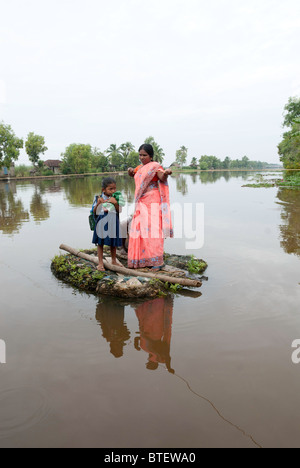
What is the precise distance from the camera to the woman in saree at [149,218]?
467 cm

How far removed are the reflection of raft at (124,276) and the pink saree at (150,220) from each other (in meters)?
0.32

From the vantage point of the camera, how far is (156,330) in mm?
3293

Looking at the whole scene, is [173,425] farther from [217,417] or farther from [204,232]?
[204,232]

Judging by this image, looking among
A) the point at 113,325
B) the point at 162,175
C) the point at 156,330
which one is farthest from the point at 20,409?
the point at 162,175

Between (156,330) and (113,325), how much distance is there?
498mm

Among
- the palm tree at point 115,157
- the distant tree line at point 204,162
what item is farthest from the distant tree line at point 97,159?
the distant tree line at point 204,162

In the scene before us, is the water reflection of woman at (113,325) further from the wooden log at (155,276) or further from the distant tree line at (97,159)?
the distant tree line at (97,159)

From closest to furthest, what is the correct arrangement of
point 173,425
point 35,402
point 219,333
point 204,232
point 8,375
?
point 173,425 < point 35,402 < point 8,375 < point 219,333 < point 204,232

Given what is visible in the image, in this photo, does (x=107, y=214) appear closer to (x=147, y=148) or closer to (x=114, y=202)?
(x=114, y=202)

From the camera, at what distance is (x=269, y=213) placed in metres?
11.2
